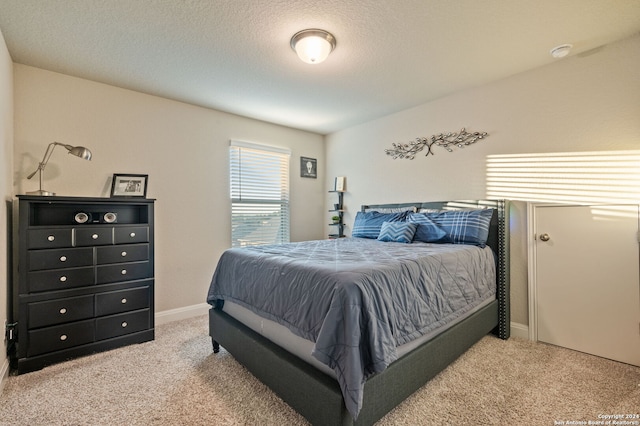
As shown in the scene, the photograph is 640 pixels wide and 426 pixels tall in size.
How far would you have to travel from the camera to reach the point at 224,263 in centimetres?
235

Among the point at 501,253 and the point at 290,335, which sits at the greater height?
the point at 501,253

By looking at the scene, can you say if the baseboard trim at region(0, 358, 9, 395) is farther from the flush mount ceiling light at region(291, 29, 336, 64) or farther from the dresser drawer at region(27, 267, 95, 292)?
the flush mount ceiling light at region(291, 29, 336, 64)

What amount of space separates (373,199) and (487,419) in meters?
2.78

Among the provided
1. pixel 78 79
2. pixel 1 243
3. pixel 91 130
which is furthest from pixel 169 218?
pixel 78 79

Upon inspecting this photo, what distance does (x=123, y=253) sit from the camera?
2539 mm

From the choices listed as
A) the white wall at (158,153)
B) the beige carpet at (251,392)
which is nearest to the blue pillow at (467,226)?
the beige carpet at (251,392)

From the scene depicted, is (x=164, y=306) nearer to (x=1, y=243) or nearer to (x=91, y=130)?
(x=1, y=243)

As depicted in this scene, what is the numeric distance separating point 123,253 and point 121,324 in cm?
61

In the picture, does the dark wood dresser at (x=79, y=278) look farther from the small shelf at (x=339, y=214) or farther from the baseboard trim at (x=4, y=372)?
the small shelf at (x=339, y=214)

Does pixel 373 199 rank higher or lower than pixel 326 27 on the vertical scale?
lower

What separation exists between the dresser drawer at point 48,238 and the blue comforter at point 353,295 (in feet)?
4.00

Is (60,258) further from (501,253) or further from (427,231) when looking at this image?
(501,253)

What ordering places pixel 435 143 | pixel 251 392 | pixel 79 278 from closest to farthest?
pixel 251 392 < pixel 79 278 < pixel 435 143

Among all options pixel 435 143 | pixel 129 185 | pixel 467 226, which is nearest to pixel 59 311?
pixel 129 185
